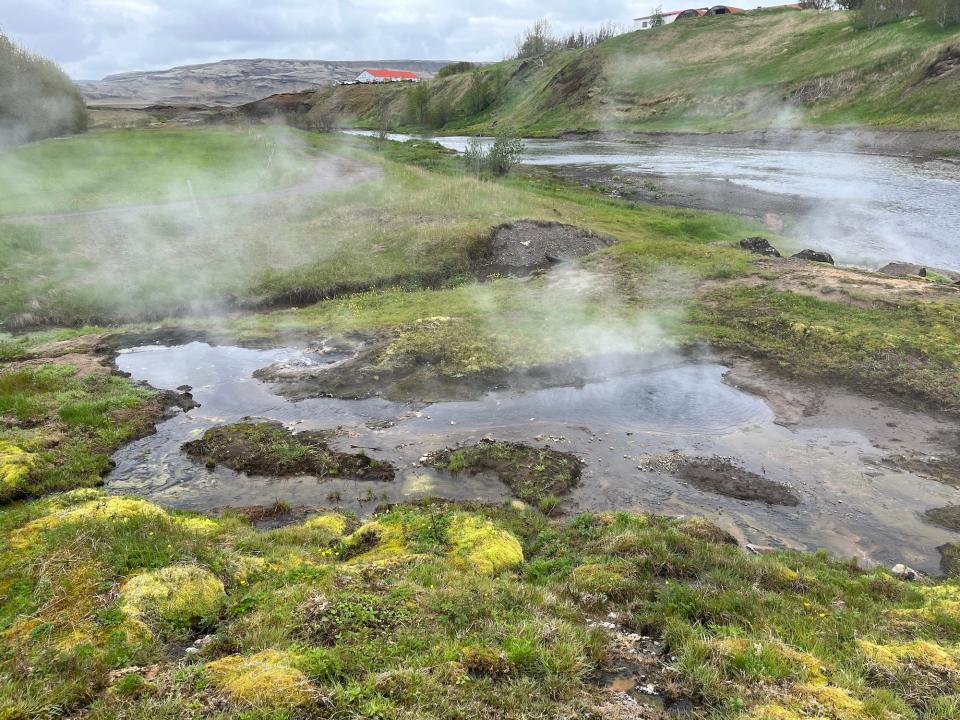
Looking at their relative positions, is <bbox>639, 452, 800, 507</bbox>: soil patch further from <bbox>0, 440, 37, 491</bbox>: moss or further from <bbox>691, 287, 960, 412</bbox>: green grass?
<bbox>0, 440, 37, 491</bbox>: moss

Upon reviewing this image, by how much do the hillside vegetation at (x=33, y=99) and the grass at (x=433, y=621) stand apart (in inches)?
2333

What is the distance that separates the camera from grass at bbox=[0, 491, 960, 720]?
21.2ft

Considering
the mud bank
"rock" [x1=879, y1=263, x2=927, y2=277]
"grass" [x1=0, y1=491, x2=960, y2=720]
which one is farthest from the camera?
the mud bank

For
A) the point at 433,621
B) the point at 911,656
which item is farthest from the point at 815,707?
the point at 433,621

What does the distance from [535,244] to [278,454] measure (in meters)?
22.3

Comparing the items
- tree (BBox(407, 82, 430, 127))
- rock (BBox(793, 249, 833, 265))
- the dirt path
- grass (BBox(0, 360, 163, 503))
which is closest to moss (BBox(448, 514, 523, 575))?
grass (BBox(0, 360, 163, 503))

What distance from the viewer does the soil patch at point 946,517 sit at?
12365 millimetres

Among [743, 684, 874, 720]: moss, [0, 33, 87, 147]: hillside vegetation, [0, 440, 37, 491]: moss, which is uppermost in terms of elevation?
[0, 33, 87, 147]: hillside vegetation

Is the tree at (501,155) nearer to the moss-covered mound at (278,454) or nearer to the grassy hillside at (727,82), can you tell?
the moss-covered mound at (278,454)

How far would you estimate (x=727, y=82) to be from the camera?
104875 mm

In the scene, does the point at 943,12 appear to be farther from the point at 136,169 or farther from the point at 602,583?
the point at 602,583

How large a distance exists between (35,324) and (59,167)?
25946 millimetres

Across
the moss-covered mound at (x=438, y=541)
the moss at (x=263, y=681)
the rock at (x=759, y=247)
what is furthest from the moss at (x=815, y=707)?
the rock at (x=759, y=247)

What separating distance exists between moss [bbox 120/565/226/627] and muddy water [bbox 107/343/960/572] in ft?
14.9
